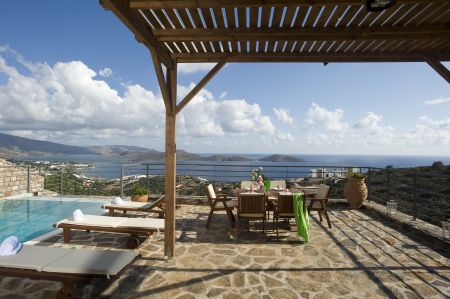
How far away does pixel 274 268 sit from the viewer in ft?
12.4

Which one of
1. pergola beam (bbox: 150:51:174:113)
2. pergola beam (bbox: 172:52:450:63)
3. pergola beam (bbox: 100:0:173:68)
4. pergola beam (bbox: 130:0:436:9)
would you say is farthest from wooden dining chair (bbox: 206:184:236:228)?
pergola beam (bbox: 130:0:436:9)

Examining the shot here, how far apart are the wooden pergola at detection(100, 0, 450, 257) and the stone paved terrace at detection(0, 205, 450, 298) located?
712mm

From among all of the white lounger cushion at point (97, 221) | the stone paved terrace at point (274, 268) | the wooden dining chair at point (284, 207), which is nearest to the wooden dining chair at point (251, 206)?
the wooden dining chair at point (284, 207)

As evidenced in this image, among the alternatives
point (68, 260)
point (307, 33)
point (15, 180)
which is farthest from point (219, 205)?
point (15, 180)

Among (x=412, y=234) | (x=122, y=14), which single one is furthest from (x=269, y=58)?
(x=412, y=234)

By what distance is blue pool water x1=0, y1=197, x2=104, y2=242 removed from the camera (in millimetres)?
6145

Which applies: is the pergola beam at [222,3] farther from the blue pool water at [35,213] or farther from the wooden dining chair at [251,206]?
the blue pool water at [35,213]

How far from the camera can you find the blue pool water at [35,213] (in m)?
6.14

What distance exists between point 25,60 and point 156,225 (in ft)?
28.0

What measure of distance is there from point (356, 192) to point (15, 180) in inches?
432

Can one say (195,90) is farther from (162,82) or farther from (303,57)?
(303,57)

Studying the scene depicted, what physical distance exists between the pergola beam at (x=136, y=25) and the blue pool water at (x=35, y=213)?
15.1 feet

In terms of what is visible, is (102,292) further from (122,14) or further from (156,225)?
(122,14)

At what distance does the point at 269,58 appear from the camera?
4387 mm
